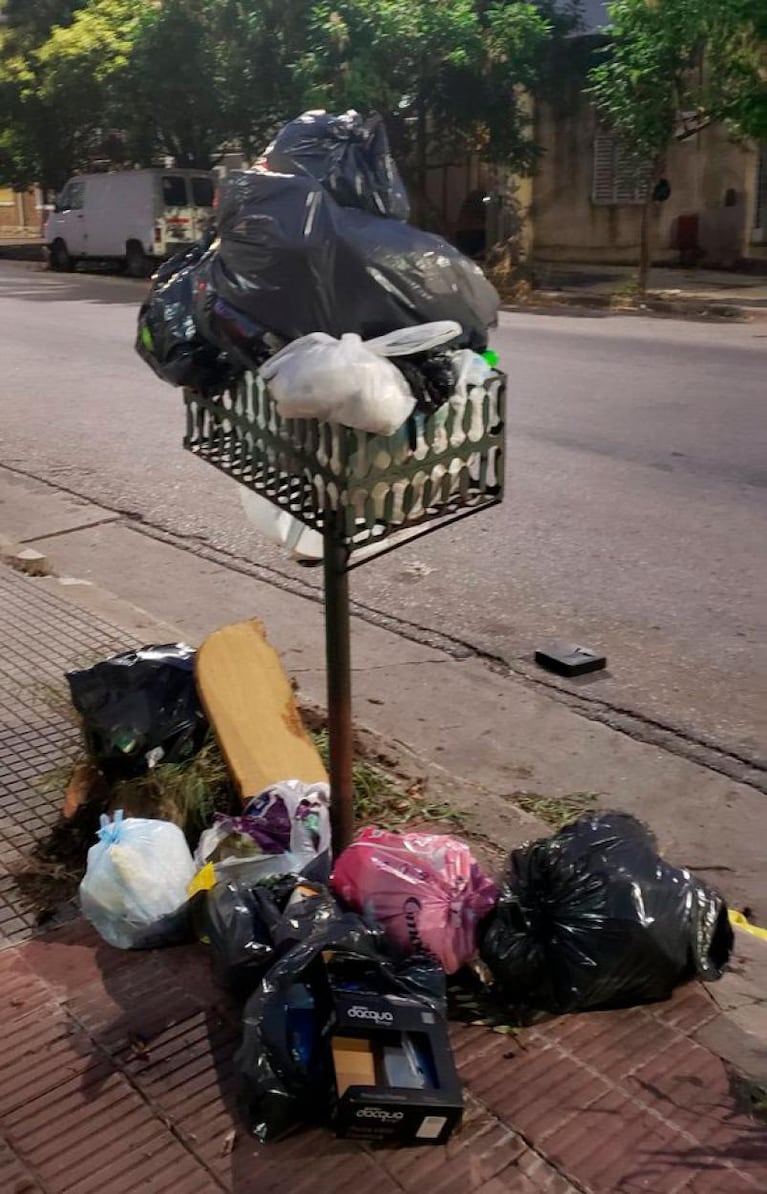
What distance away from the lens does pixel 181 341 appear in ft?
9.16

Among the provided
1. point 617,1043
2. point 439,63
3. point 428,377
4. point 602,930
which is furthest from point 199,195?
point 617,1043

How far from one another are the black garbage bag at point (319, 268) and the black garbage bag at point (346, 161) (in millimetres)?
122

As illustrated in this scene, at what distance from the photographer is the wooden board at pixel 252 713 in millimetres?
3266

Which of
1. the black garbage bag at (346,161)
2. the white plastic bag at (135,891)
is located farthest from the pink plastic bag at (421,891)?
the black garbage bag at (346,161)

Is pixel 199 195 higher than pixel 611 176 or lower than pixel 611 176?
lower

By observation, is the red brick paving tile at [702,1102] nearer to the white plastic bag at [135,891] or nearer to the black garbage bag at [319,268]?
the white plastic bag at [135,891]

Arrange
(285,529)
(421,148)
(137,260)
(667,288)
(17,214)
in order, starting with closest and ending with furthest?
1. (285,529)
2. (667,288)
3. (421,148)
4. (137,260)
5. (17,214)

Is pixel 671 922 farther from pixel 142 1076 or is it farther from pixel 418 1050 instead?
pixel 142 1076

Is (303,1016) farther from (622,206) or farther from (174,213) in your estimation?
(622,206)

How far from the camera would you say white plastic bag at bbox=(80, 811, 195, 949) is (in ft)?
9.40

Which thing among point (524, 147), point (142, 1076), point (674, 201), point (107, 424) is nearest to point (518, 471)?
point (107, 424)

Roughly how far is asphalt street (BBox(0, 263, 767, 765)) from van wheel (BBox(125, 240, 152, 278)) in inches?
463

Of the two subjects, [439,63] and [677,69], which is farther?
[439,63]

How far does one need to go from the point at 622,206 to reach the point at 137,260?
988 centimetres
